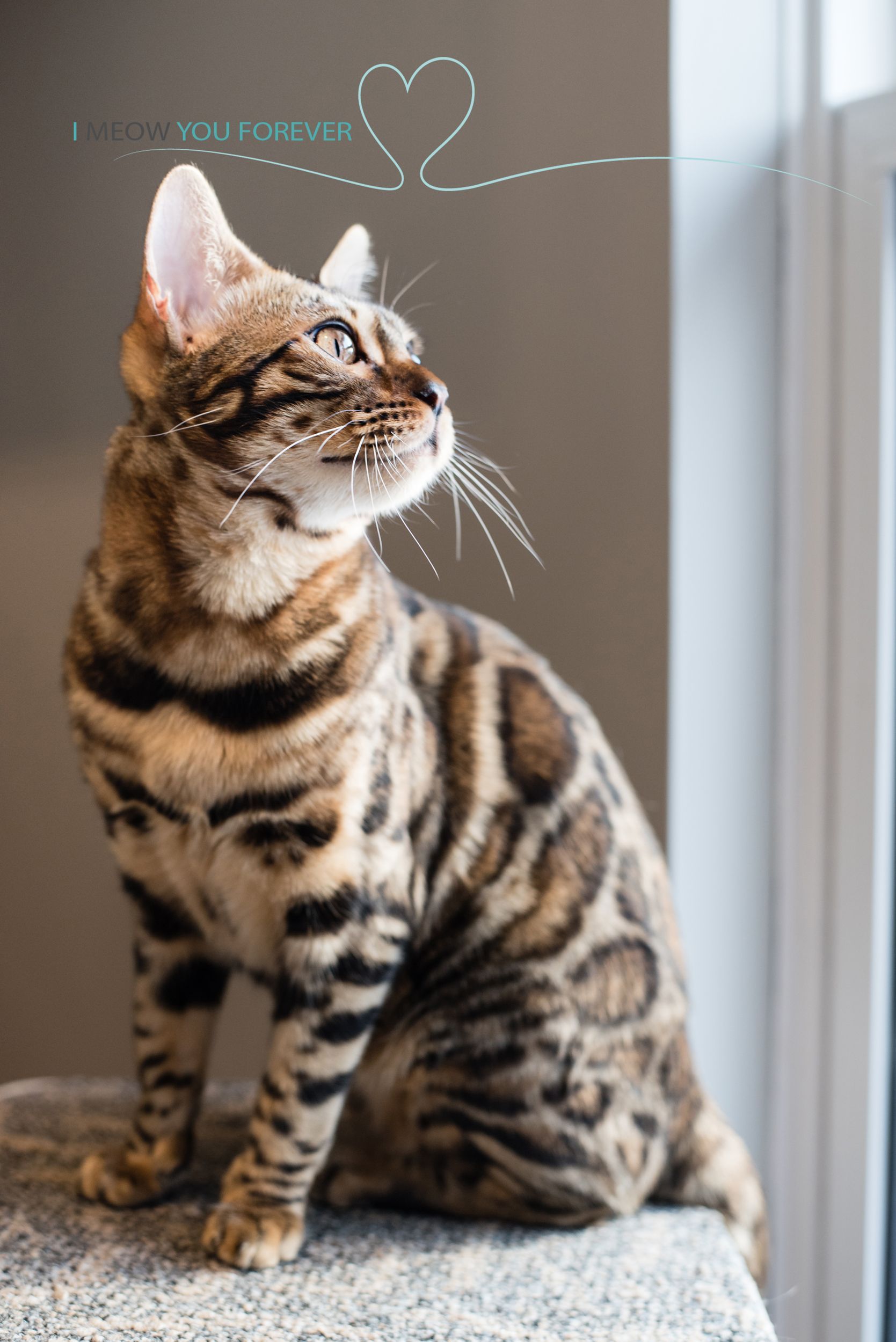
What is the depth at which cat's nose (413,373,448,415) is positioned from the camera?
36.0 inches

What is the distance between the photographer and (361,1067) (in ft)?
3.71

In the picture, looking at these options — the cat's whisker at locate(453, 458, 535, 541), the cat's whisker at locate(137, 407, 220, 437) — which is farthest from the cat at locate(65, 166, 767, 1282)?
the cat's whisker at locate(453, 458, 535, 541)

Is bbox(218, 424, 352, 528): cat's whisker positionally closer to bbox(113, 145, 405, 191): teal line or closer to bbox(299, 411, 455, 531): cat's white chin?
bbox(299, 411, 455, 531): cat's white chin

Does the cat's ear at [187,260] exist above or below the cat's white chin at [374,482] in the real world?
above

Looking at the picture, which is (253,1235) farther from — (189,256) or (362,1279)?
(189,256)

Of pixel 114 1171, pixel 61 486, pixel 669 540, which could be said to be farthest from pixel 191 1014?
pixel 669 540

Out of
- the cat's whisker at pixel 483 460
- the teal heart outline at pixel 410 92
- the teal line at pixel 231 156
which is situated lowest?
the cat's whisker at pixel 483 460

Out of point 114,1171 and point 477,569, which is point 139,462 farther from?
point 114,1171

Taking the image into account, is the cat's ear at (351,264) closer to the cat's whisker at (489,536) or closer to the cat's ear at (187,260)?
the cat's ear at (187,260)

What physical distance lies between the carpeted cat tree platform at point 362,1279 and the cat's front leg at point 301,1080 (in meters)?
0.03

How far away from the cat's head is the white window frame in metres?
0.46

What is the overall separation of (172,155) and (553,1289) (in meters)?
1.04

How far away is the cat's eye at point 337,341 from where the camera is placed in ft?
3.03

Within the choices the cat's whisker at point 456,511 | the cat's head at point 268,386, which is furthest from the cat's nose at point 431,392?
the cat's whisker at point 456,511
